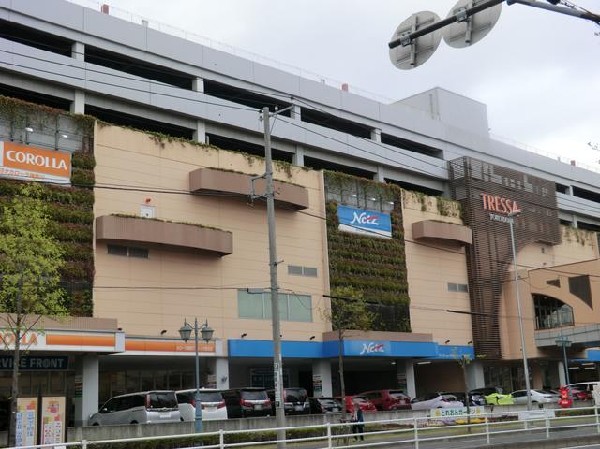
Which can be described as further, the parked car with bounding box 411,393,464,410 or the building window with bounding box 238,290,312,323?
the building window with bounding box 238,290,312,323

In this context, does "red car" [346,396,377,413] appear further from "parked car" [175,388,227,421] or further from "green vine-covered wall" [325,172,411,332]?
"parked car" [175,388,227,421]

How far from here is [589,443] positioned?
23.7m

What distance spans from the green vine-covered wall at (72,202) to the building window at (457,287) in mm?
28682

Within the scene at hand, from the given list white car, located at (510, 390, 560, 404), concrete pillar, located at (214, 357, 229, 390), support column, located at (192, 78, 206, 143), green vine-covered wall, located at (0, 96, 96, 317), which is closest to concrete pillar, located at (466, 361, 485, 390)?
white car, located at (510, 390, 560, 404)

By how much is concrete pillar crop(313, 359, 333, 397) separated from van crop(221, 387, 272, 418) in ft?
45.4

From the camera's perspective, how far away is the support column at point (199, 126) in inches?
1802

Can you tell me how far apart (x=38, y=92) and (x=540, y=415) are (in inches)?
1136

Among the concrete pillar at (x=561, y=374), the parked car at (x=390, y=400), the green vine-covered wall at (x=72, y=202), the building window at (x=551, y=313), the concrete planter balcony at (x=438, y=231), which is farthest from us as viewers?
the concrete pillar at (x=561, y=374)

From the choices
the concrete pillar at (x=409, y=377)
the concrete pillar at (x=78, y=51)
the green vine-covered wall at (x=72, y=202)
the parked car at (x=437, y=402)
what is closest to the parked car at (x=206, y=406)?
the green vine-covered wall at (x=72, y=202)

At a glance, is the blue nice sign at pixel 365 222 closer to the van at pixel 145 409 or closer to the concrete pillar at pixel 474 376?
the concrete pillar at pixel 474 376

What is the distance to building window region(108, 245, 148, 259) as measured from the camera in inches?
1535

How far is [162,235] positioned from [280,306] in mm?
9136

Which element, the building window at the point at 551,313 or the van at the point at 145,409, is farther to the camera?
the building window at the point at 551,313

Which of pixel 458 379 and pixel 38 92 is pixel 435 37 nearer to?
pixel 38 92
